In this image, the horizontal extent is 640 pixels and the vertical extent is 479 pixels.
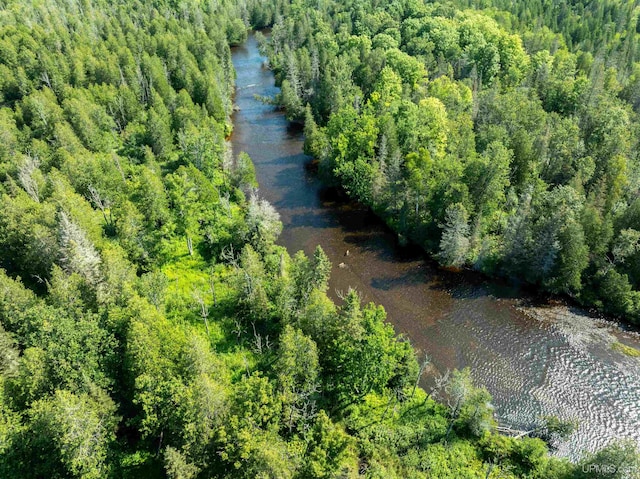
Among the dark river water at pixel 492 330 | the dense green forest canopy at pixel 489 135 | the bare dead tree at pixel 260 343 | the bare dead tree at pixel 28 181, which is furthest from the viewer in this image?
the bare dead tree at pixel 28 181

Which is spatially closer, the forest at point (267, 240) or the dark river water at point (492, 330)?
the forest at point (267, 240)

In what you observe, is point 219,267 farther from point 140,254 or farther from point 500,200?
point 500,200

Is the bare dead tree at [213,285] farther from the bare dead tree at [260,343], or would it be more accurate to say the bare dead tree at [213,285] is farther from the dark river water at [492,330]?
the dark river water at [492,330]

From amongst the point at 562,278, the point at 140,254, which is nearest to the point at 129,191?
the point at 140,254

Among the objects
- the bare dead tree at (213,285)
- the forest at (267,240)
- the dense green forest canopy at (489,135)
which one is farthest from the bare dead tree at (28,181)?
the dense green forest canopy at (489,135)

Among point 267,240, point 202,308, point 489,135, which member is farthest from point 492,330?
point 202,308
